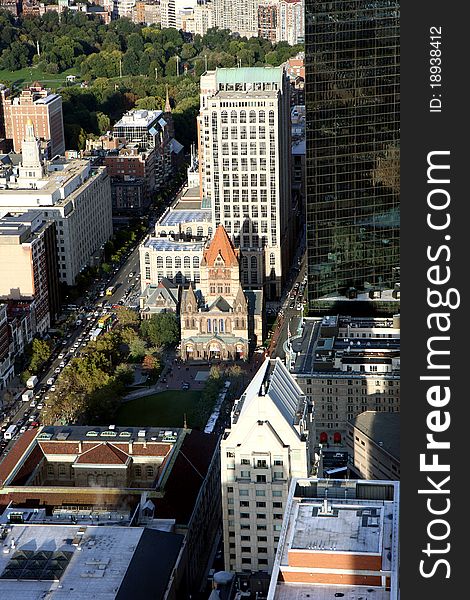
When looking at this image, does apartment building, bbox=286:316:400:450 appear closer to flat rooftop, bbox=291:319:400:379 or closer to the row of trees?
flat rooftop, bbox=291:319:400:379

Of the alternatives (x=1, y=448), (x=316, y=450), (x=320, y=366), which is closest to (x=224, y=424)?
(x=320, y=366)

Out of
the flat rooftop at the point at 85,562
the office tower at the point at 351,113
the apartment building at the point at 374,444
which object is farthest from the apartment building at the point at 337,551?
the office tower at the point at 351,113

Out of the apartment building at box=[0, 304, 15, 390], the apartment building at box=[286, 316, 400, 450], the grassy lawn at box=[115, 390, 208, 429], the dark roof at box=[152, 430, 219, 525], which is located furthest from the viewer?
the apartment building at box=[0, 304, 15, 390]

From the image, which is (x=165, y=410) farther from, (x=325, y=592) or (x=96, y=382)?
(x=325, y=592)

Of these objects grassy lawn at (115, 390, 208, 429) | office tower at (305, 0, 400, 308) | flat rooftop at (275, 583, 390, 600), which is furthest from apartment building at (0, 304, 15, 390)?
flat rooftop at (275, 583, 390, 600)

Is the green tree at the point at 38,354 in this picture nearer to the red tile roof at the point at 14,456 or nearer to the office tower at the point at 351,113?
the office tower at the point at 351,113

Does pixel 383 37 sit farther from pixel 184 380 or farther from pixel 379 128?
pixel 184 380
